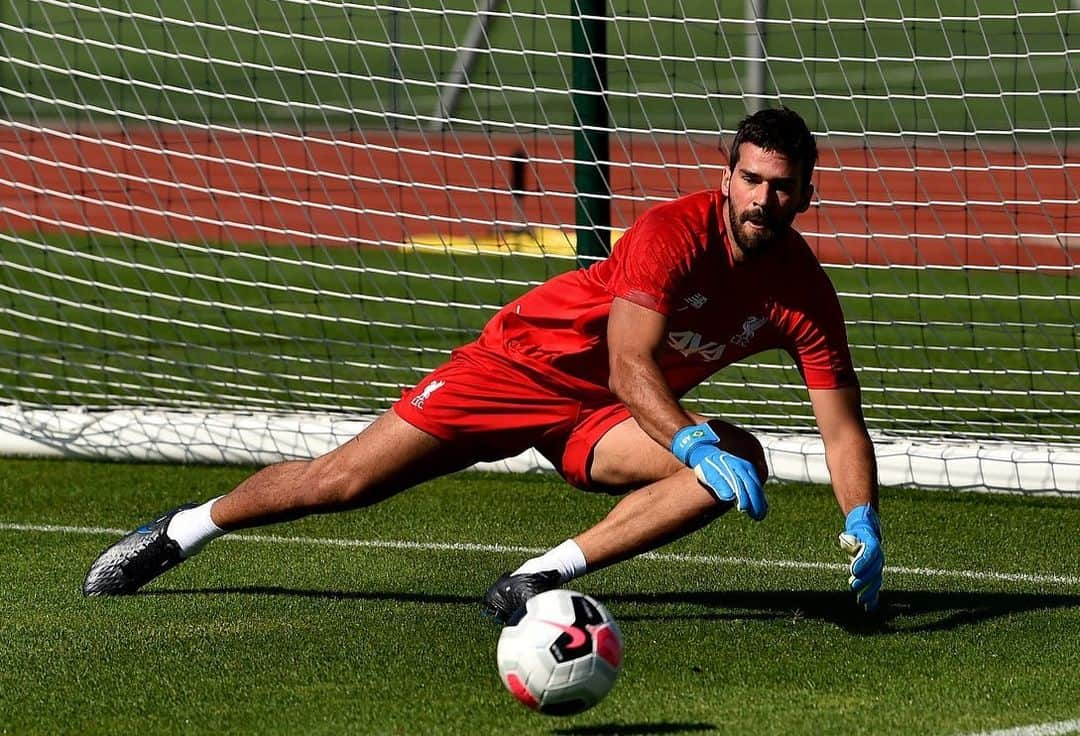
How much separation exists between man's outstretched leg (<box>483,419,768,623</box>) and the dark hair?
818mm

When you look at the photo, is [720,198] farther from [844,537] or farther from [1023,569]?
[1023,569]

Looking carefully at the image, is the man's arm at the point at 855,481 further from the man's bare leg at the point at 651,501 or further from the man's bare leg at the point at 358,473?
the man's bare leg at the point at 358,473

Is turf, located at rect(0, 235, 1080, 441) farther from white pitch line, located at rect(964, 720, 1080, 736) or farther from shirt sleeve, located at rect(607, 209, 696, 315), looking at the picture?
white pitch line, located at rect(964, 720, 1080, 736)

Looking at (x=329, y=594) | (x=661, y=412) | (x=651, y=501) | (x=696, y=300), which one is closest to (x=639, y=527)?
(x=651, y=501)

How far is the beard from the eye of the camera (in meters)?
5.07

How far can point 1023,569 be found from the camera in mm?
6168

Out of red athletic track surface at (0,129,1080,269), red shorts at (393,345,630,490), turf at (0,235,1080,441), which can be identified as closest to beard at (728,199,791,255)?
red shorts at (393,345,630,490)

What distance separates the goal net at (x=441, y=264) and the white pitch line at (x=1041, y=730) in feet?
10.7

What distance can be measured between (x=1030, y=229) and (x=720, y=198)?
37.8ft

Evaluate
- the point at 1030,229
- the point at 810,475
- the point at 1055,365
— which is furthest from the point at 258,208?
the point at 810,475

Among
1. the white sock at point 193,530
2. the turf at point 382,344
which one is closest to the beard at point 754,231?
the white sock at point 193,530

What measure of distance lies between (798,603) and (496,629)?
100cm

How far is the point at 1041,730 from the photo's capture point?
13.8 feet

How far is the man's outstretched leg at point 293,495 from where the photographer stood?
5.45 m
